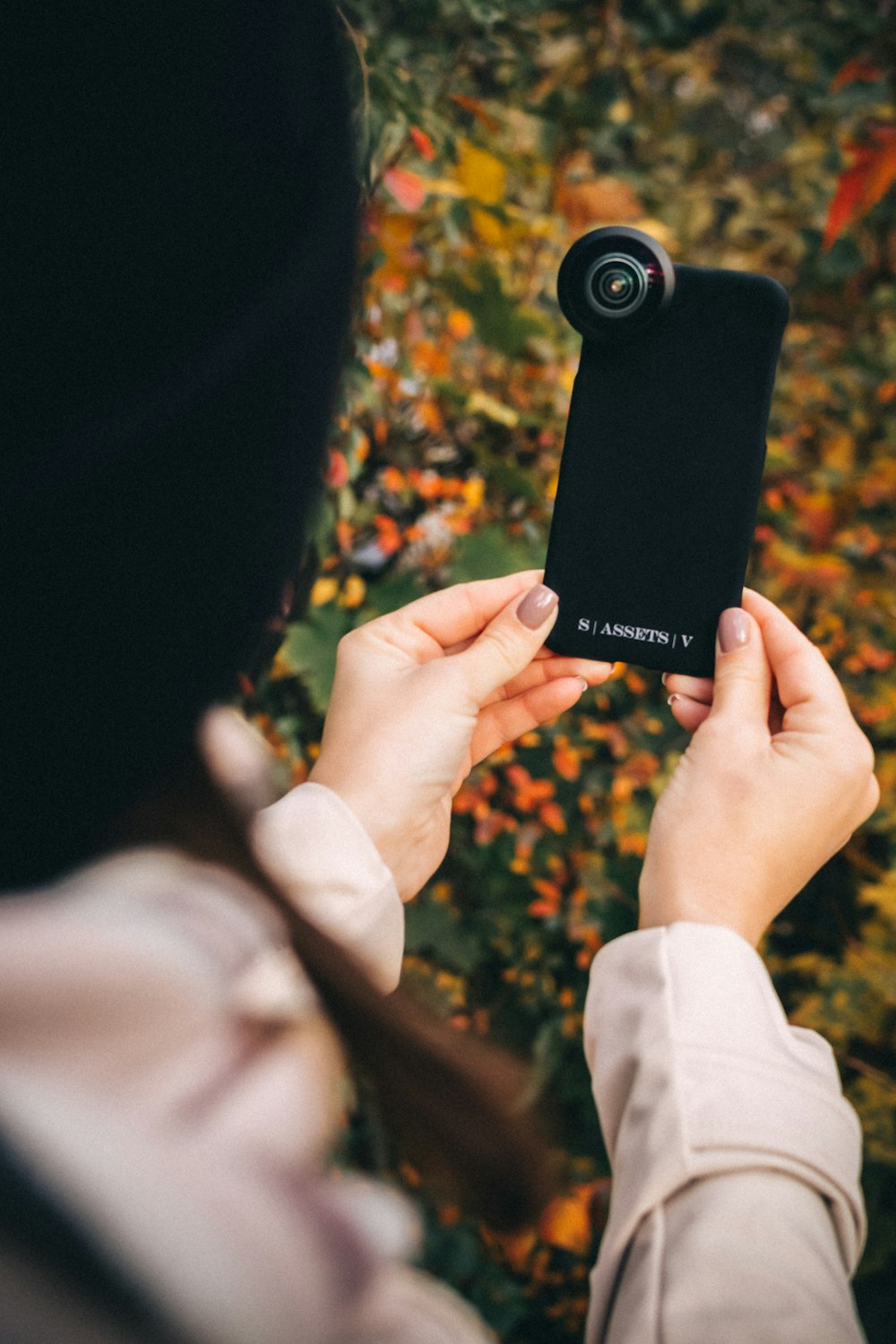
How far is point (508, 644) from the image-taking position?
1.27m

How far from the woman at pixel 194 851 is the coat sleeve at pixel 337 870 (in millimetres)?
→ 291

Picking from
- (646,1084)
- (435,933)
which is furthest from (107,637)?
(435,933)

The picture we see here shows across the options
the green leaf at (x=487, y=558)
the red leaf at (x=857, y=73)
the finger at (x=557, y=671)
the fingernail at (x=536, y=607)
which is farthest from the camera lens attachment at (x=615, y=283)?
the red leaf at (x=857, y=73)

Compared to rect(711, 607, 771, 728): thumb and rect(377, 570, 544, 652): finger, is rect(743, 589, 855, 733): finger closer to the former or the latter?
rect(711, 607, 771, 728): thumb

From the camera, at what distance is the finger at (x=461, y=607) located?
137 cm

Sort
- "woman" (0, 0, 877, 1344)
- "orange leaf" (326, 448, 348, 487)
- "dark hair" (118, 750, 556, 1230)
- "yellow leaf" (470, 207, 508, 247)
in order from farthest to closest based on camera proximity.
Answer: "yellow leaf" (470, 207, 508, 247), "orange leaf" (326, 448, 348, 487), "dark hair" (118, 750, 556, 1230), "woman" (0, 0, 877, 1344)

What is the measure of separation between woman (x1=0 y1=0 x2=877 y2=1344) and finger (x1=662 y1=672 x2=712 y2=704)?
59cm

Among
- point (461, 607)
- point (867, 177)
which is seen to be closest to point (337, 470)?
point (461, 607)

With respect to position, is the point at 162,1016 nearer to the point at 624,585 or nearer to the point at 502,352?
the point at 624,585

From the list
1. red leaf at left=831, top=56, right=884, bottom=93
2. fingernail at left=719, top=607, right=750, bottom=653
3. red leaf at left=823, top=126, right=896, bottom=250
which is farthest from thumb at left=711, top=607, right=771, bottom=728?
red leaf at left=831, top=56, right=884, bottom=93

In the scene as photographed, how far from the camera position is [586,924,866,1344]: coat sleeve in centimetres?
70

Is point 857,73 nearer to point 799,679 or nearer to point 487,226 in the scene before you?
point 487,226

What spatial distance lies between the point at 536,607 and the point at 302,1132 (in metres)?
0.84

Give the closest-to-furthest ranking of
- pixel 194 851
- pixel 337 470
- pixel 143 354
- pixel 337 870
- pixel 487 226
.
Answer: pixel 143 354 → pixel 194 851 → pixel 337 870 → pixel 337 470 → pixel 487 226
